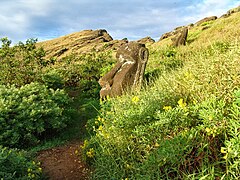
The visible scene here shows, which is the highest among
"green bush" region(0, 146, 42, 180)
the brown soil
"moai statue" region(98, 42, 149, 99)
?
"moai statue" region(98, 42, 149, 99)

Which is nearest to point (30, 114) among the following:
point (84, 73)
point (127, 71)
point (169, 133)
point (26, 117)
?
point (26, 117)

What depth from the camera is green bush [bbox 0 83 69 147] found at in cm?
645

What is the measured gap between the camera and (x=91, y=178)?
4.20 m

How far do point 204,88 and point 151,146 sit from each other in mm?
1060

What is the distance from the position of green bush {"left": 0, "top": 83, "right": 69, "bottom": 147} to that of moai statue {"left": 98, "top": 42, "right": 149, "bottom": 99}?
1.42 m

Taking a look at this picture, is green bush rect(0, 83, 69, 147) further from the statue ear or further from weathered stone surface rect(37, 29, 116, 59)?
weathered stone surface rect(37, 29, 116, 59)

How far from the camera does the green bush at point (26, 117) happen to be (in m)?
6.45

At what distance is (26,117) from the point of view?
22.1ft

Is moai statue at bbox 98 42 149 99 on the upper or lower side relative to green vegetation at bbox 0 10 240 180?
upper

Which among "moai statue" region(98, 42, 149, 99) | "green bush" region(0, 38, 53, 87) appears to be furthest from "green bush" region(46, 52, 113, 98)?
"moai statue" region(98, 42, 149, 99)

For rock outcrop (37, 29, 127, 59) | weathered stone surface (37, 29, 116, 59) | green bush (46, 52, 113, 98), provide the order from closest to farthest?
green bush (46, 52, 113, 98) → rock outcrop (37, 29, 127, 59) → weathered stone surface (37, 29, 116, 59)

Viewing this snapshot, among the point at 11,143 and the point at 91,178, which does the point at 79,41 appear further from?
the point at 91,178

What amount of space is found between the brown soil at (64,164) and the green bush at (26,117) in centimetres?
69

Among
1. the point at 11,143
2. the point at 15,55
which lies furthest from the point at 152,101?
the point at 15,55
